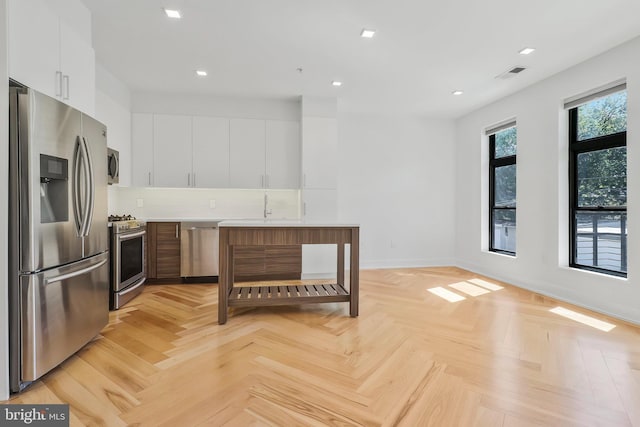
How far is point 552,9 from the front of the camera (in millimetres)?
2670

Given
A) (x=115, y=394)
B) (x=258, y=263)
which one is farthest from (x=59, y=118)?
(x=258, y=263)

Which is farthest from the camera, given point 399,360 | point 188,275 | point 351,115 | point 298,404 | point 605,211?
point 351,115

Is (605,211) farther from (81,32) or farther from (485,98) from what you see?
(81,32)

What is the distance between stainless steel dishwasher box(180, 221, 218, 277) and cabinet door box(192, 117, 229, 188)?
2.35 ft

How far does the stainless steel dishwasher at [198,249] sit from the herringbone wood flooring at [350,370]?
1.20m

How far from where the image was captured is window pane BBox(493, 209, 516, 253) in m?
4.85

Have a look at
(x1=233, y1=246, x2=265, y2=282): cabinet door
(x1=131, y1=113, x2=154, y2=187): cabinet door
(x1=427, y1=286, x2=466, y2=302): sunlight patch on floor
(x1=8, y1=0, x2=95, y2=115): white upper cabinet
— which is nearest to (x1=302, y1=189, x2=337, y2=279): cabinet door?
(x1=233, y1=246, x2=265, y2=282): cabinet door

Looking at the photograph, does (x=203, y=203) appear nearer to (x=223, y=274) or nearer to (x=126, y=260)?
(x=126, y=260)

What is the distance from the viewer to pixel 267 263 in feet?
15.6

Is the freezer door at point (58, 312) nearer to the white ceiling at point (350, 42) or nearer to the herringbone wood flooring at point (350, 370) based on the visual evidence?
the herringbone wood flooring at point (350, 370)

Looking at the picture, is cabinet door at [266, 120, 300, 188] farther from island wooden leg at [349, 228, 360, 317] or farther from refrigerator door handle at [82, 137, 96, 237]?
refrigerator door handle at [82, 137, 96, 237]

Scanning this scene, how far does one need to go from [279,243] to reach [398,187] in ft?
11.4

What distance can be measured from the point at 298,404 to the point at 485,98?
16.1ft

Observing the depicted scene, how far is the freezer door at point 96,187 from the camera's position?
2334mm
